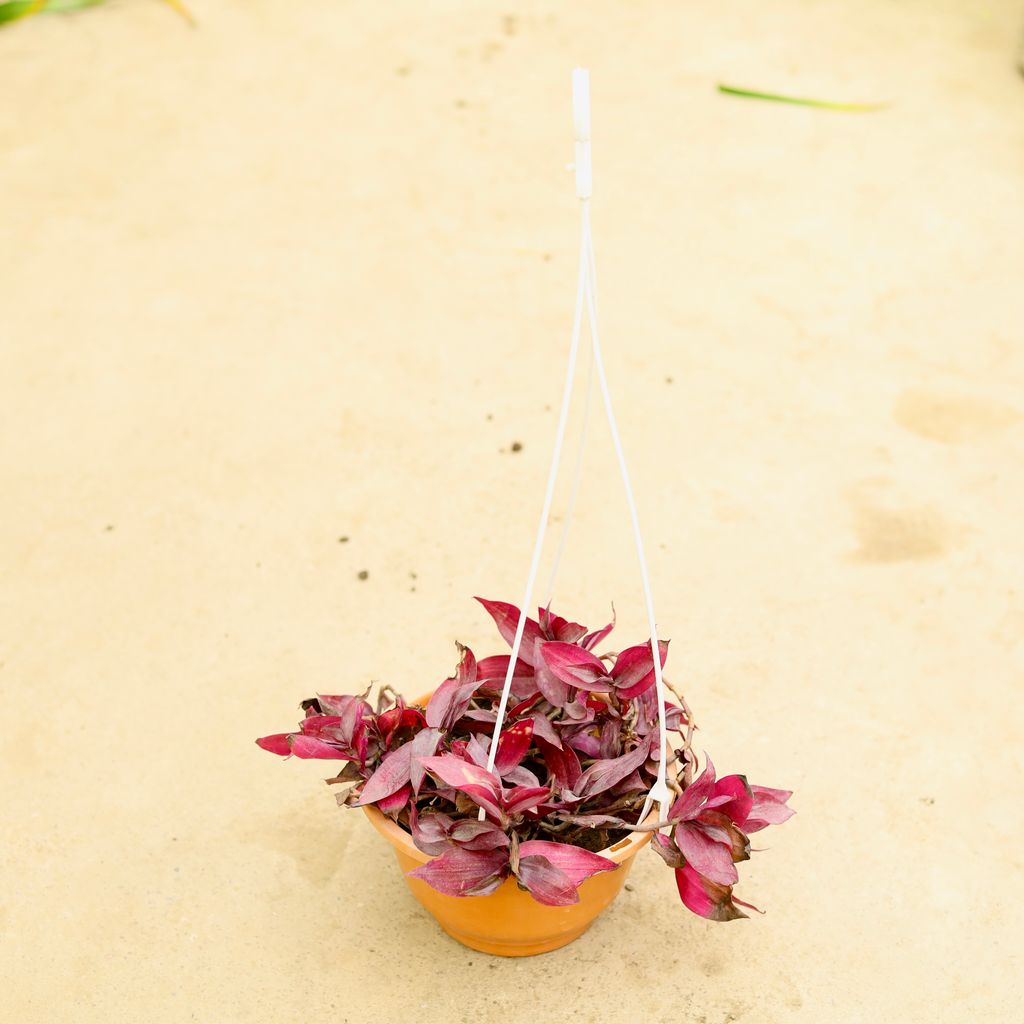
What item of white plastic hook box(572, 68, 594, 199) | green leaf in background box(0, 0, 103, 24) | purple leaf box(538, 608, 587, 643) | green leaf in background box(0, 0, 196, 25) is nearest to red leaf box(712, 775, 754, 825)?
purple leaf box(538, 608, 587, 643)

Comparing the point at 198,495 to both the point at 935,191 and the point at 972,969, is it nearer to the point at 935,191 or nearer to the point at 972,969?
the point at 972,969

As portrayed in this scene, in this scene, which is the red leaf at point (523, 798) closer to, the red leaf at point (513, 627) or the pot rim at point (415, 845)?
the pot rim at point (415, 845)

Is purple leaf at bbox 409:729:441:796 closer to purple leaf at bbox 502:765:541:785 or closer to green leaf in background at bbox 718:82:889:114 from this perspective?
purple leaf at bbox 502:765:541:785

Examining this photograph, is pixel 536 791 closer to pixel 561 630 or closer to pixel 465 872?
pixel 465 872

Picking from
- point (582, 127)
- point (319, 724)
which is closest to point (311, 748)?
point (319, 724)

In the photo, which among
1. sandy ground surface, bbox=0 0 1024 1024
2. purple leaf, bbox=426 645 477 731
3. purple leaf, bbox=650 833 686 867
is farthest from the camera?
sandy ground surface, bbox=0 0 1024 1024

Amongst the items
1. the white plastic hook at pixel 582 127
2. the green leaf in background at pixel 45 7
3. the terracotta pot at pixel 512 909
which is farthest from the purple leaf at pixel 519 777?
the green leaf in background at pixel 45 7
